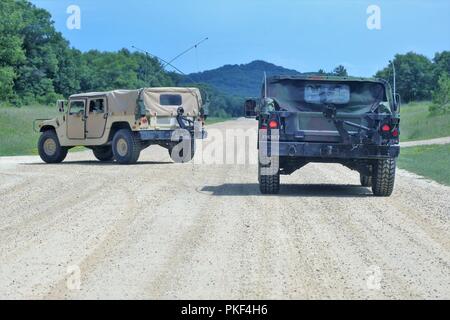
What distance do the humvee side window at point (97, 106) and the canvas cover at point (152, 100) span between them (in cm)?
18

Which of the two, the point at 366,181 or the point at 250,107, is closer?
the point at 250,107

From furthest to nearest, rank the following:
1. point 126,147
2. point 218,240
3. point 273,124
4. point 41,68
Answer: point 41,68 < point 126,147 < point 273,124 < point 218,240

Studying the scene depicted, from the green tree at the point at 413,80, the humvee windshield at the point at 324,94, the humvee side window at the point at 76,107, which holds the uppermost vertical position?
the green tree at the point at 413,80

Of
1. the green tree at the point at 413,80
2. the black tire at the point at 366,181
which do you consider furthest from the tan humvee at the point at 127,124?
the green tree at the point at 413,80

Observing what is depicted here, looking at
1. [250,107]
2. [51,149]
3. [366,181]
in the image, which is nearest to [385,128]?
[250,107]

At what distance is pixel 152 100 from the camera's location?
995 inches

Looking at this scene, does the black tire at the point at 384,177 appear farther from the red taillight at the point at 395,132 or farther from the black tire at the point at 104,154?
the black tire at the point at 104,154

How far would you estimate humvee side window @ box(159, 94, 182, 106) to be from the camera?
84.2 feet

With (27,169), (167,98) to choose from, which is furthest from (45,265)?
(167,98)

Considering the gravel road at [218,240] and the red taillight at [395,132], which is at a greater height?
the red taillight at [395,132]

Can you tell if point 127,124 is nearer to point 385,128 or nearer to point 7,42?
point 385,128

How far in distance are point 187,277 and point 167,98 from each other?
59.0ft

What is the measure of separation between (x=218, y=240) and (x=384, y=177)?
6.12 metres

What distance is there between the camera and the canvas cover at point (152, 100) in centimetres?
2512
